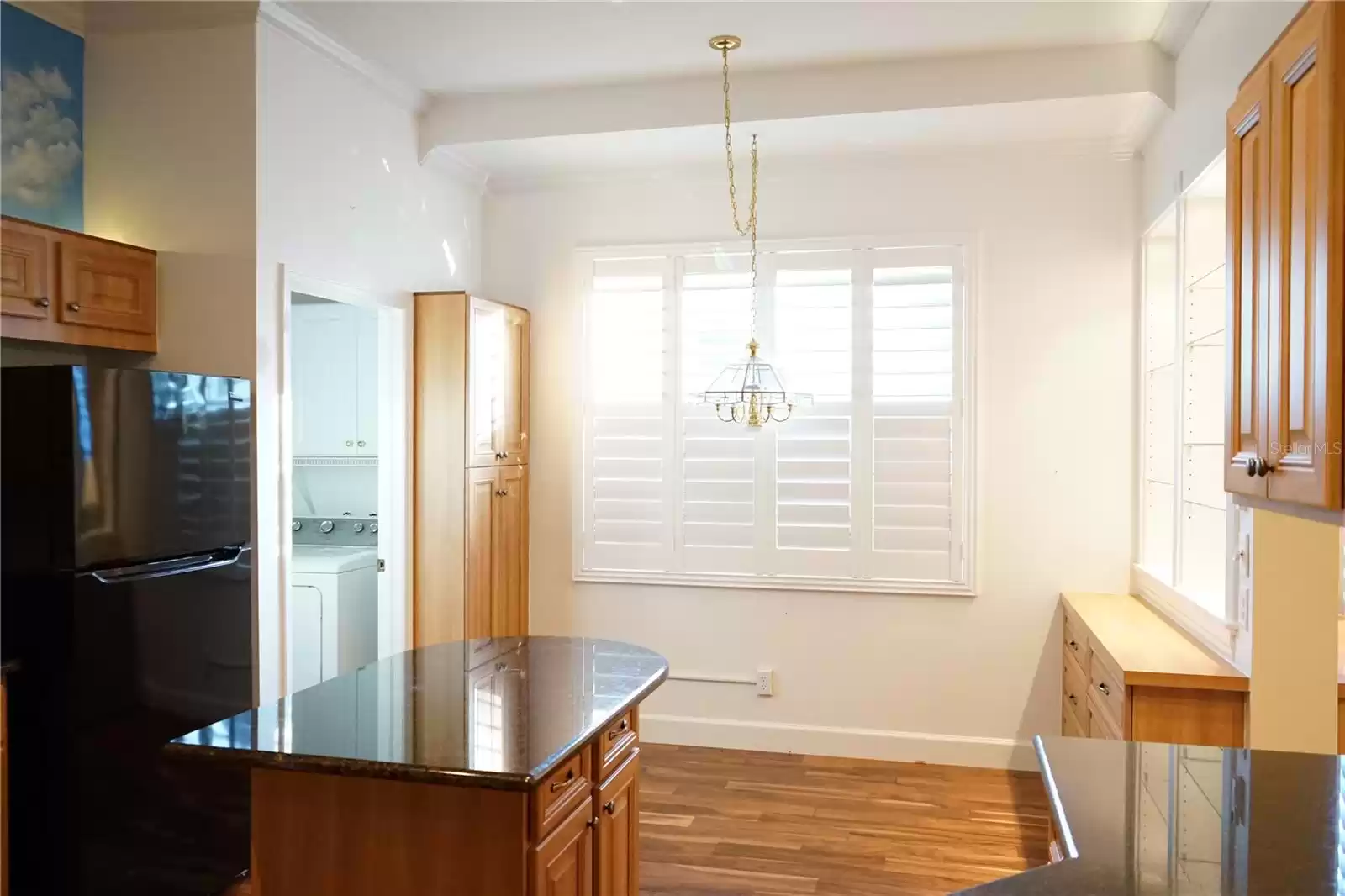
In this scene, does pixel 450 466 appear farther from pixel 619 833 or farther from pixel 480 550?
pixel 619 833

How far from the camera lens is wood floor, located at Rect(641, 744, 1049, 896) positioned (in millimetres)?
3467

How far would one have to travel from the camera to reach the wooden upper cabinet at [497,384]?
14.9 feet

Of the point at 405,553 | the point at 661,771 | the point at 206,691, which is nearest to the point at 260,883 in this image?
the point at 206,691

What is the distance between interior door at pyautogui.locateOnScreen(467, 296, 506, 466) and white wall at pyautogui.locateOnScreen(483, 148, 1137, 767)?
1.48 ft

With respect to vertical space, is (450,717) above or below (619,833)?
above

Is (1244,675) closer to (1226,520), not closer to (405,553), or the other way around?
(1226,520)

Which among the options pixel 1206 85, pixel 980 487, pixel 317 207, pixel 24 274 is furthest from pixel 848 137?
pixel 24 274

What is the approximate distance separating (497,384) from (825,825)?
7.83ft

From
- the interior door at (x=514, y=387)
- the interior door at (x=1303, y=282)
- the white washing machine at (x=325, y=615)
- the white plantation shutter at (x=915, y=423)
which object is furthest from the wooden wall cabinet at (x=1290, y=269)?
the white washing machine at (x=325, y=615)

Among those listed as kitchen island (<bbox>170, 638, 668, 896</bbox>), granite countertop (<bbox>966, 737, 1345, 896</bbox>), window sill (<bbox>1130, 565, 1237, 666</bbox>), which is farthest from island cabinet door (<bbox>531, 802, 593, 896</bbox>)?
window sill (<bbox>1130, 565, 1237, 666</bbox>)

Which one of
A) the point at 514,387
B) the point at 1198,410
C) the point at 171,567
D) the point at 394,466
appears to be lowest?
the point at 171,567

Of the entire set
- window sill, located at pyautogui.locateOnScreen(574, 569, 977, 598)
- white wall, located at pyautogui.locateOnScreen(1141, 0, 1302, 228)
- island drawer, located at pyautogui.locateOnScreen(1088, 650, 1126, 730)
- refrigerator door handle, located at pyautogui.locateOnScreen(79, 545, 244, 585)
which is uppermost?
white wall, located at pyautogui.locateOnScreen(1141, 0, 1302, 228)

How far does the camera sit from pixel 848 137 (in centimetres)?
443

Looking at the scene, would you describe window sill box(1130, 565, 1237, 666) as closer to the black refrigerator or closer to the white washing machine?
the black refrigerator
